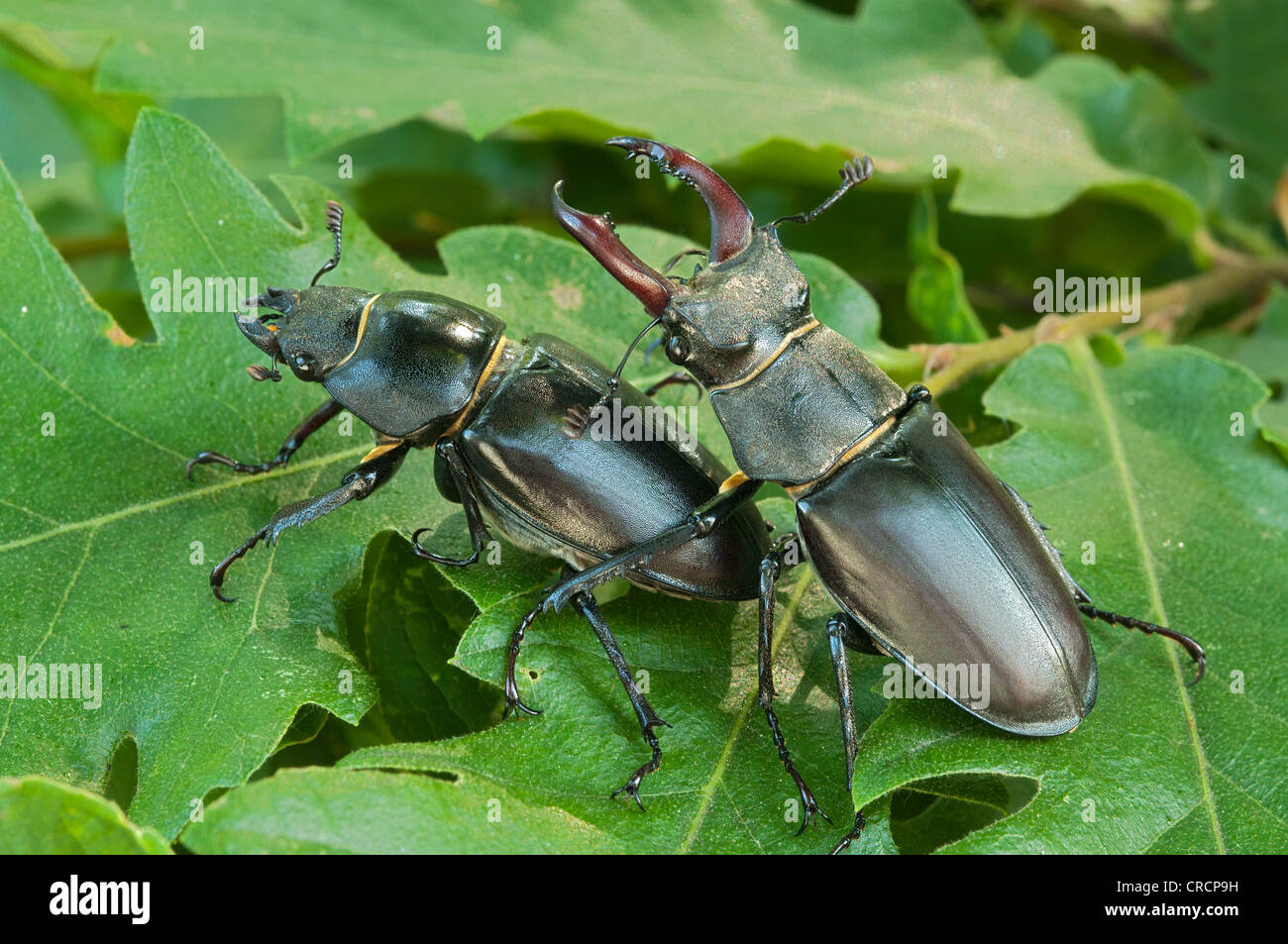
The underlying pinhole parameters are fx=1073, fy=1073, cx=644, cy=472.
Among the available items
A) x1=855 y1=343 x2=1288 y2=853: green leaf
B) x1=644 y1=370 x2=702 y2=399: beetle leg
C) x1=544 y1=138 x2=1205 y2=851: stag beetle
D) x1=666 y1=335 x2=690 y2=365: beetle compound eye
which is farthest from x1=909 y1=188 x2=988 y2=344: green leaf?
x1=666 y1=335 x2=690 y2=365: beetle compound eye

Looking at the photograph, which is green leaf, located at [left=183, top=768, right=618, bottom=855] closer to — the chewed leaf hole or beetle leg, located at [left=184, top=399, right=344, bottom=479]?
the chewed leaf hole

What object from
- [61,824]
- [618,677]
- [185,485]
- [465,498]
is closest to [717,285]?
[465,498]

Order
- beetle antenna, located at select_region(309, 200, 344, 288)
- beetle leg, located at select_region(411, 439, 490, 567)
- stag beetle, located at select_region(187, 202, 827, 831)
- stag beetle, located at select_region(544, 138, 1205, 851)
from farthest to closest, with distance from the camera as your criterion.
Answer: beetle antenna, located at select_region(309, 200, 344, 288) → beetle leg, located at select_region(411, 439, 490, 567) → stag beetle, located at select_region(187, 202, 827, 831) → stag beetle, located at select_region(544, 138, 1205, 851)

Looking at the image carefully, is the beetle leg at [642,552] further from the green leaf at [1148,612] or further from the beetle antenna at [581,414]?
the green leaf at [1148,612]

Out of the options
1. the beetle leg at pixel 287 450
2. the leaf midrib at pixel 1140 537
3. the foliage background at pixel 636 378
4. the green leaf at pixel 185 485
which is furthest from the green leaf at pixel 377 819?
the leaf midrib at pixel 1140 537

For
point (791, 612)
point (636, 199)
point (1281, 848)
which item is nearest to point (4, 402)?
point (791, 612)

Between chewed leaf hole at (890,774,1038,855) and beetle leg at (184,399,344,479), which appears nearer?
chewed leaf hole at (890,774,1038,855)
